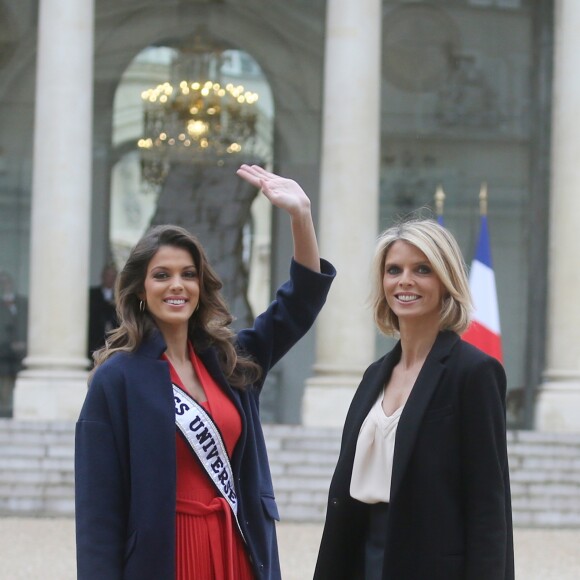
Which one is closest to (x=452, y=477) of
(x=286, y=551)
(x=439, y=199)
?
(x=286, y=551)

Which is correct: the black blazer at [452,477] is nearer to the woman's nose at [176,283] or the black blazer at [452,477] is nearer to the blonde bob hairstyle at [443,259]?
the blonde bob hairstyle at [443,259]

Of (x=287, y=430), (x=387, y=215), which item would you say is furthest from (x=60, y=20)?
(x=387, y=215)

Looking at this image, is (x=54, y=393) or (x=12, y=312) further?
(x=12, y=312)

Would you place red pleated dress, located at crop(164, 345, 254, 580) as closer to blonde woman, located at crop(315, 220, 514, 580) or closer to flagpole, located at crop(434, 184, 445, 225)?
blonde woman, located at crop(315, 220, 514, 580)

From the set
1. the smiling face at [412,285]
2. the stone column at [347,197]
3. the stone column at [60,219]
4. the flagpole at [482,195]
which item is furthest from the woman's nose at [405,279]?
the flagpole at [482,195]

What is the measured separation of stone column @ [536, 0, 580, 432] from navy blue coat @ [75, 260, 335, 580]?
46.5ft

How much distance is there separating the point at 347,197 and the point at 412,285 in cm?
1313

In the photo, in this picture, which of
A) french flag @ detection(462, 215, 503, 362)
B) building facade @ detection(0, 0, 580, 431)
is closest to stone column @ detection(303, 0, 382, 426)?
french flag @ detection(462, 215, 503, 362)

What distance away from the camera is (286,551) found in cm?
1166

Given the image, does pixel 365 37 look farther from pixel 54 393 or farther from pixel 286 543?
pixel 286 543

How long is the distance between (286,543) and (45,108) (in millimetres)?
7284

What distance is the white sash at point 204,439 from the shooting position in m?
4.14

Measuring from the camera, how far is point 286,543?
1220 centimetres

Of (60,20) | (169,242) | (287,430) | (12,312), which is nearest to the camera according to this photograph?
(169,242)
